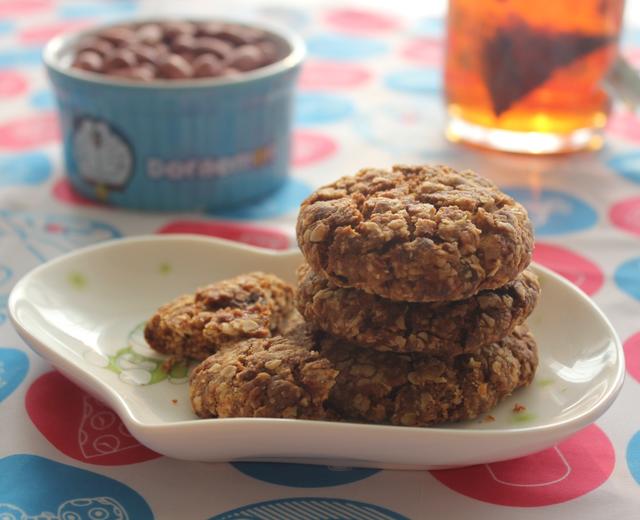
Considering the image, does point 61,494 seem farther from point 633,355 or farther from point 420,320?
point 633,355

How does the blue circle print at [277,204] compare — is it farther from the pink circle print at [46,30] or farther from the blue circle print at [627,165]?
the pink circle print at [46,30]

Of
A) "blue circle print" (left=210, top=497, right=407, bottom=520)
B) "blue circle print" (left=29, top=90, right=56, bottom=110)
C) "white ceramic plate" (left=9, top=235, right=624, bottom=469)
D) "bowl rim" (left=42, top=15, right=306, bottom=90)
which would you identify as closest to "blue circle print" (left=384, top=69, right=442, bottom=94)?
"bowl rim" (left=42, top=15, right=306, bottom=90)

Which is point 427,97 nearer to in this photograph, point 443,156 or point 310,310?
point 443,156

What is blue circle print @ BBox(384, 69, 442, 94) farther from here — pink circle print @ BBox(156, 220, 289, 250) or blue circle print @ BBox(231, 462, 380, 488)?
blue circle print @ BBox(231, 462, 380, 488)

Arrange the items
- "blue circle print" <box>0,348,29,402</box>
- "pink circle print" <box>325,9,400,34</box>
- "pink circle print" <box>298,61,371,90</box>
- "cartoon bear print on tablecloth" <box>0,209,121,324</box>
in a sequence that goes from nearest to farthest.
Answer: "blue circle print" <box>0,348,29,402</box> → "cartoon bear print on tablecloth" <box>0,209,121,324</box> → "pink circle print" <box>298,61,371,90</box> → "pink circle print" <box>325,9,400,34</box>

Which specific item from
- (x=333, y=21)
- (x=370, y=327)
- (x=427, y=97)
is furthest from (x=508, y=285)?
(x=333, y=21)

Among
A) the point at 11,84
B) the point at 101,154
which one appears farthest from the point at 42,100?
the point at 101,154
